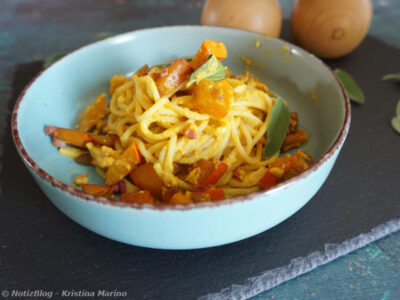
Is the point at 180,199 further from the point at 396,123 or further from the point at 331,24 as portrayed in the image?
the point at 331,24

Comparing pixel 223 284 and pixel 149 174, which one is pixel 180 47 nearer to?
pixel 149 174

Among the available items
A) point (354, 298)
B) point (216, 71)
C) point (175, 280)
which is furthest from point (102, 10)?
point (354, 298)

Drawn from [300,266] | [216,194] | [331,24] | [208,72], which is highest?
[208,72]

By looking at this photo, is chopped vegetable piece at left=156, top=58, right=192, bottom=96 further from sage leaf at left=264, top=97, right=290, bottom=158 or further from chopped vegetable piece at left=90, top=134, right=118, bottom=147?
sage leaf at left=264, top=97, right=290, bottom=158

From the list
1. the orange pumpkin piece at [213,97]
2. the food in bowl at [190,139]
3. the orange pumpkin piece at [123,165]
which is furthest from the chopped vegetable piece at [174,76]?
the orange pumpkin piece at [123,165]

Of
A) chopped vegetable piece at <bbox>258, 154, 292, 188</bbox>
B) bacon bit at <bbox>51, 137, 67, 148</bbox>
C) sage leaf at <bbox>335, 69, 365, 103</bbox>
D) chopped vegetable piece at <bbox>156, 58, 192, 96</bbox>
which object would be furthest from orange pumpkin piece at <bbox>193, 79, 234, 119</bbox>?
sage leaf at <bbox>335, 69, 365, 103</bbox>

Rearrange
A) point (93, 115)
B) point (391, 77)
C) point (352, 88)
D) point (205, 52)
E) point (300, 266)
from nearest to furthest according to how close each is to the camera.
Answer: point (300, 266) < point (205, 52) < point (93, 115) < point (352, 88) < point (391, 77)

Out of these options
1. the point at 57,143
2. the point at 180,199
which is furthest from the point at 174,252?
the point at 57,143
